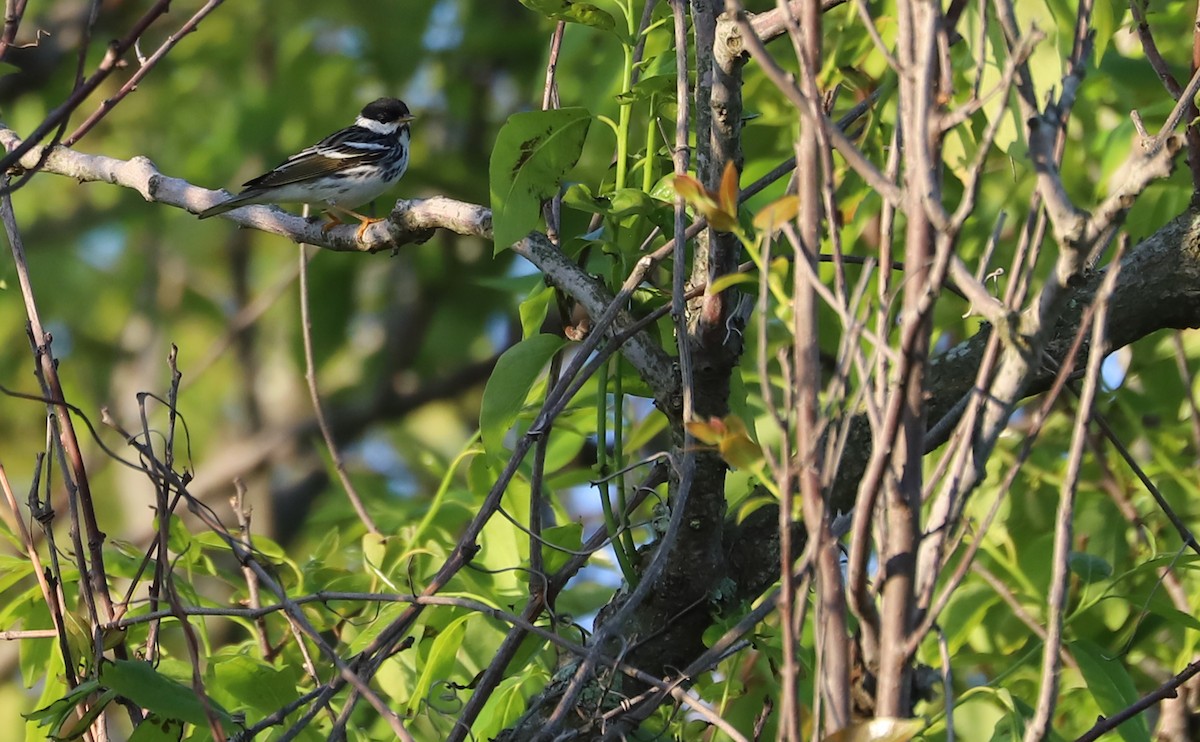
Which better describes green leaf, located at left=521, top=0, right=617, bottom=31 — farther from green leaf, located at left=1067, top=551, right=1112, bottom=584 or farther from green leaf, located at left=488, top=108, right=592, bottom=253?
green leaf, located at left=1067, top=551, right=1112, bottom=584

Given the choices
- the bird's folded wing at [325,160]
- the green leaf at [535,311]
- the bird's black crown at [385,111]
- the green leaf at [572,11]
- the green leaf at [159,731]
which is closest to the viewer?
the green leaf at [159,731]

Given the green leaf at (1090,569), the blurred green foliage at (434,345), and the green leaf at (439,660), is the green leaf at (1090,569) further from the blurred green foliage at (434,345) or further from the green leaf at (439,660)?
the green leaf at (439,660)

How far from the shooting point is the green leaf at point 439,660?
2844mm

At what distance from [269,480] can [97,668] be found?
25.9ft

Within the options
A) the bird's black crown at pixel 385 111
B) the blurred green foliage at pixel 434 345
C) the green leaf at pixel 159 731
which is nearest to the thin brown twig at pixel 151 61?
the blurred green foliage at pixel 434 345

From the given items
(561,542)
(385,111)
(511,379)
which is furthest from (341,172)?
(511,379)

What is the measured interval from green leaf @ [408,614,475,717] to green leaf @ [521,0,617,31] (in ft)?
4.49

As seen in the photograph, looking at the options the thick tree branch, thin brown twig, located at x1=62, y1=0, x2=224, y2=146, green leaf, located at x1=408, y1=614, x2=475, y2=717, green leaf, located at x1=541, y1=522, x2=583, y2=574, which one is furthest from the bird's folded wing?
green leaf, located at x1=408, y1=614, x2=475, y2=717

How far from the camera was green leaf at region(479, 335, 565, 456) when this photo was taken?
292 cm

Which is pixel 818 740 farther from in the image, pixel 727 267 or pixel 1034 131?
pixel 727 267

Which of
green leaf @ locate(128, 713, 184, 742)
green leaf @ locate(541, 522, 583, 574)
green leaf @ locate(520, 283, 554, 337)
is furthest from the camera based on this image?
green leaf @ locate(541, 522, 583, 574)

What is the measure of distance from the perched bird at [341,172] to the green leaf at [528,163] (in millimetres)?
3217

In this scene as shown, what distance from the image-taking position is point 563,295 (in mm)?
3141

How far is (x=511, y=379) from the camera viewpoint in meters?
2.94
